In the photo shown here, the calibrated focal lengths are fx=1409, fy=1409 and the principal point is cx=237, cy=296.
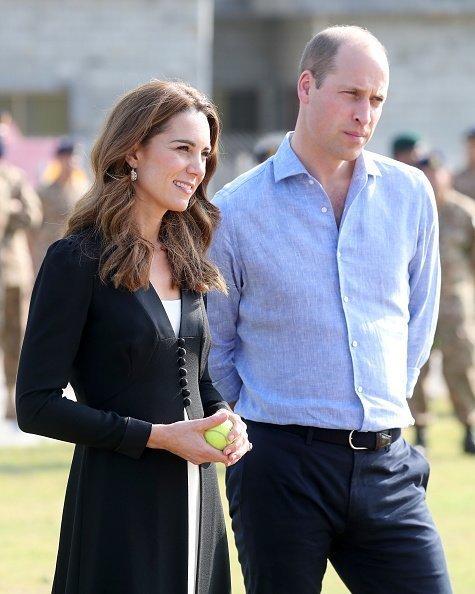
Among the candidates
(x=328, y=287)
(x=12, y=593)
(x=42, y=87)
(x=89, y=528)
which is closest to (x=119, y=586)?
(x=89, y=528)

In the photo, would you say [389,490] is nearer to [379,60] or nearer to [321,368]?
[321,368]

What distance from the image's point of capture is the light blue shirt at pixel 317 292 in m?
4.17

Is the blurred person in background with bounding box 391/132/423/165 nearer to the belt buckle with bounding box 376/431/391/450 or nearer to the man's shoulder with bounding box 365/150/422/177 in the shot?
the man's shoulder with bounding box 365/150/422/177

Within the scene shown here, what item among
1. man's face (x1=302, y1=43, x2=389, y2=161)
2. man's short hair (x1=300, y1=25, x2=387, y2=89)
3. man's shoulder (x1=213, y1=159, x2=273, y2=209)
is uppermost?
man's short hair (x1=300, y1=25, x2=387, y2=89)

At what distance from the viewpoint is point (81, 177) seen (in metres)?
14.4

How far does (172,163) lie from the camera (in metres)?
3.82

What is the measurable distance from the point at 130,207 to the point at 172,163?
0.54ft

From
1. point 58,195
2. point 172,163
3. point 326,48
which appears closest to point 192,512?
point 172,163

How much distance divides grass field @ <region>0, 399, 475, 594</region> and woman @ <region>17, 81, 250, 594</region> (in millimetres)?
2982

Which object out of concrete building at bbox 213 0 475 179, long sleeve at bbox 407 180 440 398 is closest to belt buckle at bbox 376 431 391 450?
long sleeve at bbox 407 180 440 398

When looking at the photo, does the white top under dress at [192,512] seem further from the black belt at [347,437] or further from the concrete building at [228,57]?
the concrete building at [228,57]

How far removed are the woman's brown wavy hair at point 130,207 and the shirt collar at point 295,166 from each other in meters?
0.38

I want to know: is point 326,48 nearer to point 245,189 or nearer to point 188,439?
point 245,189

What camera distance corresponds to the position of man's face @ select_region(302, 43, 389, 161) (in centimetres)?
415
